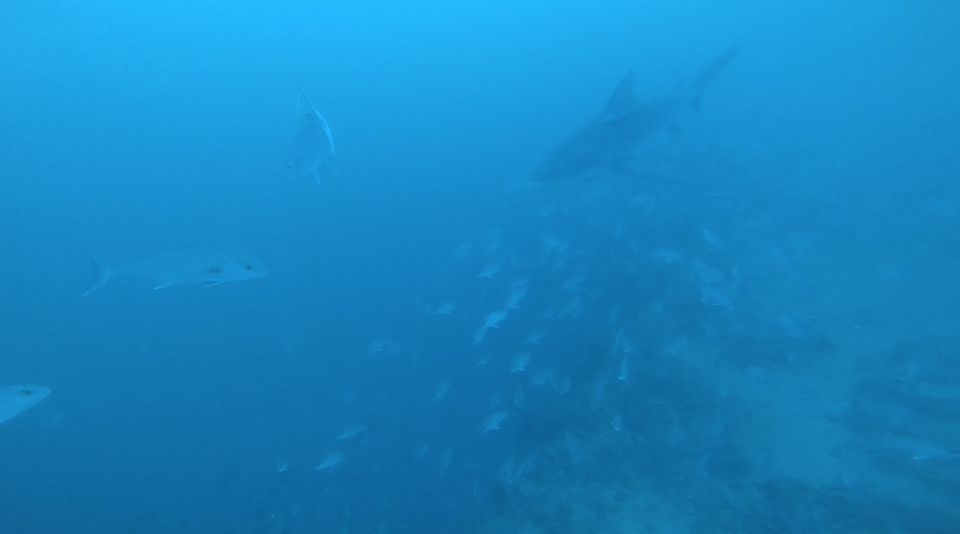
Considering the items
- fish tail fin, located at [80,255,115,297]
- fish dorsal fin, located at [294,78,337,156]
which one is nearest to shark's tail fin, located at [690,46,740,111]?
fish dorsal fin, located at [294,78,337,156]

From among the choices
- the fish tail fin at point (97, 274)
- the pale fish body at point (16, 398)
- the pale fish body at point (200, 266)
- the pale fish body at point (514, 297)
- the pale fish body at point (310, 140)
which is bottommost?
the pale fish body at point (514, 297)

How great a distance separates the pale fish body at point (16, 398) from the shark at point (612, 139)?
7001 millimetres

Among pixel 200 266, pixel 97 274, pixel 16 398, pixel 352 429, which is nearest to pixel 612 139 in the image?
pixel 200 266

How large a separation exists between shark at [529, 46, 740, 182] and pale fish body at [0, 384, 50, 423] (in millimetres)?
7001

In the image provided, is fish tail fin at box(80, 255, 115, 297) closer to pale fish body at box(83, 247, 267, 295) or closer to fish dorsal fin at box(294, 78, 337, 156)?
pale fish body at box(83, 247, 267, 295)

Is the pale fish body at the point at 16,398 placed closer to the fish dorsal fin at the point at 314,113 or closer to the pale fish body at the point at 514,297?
the fish dorsal fin at the point at 314,113

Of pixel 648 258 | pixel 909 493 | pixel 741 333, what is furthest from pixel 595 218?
pixel 909 493

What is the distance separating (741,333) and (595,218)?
5926 mm

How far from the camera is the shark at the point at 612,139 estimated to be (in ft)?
23.7

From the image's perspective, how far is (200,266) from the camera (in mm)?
3754

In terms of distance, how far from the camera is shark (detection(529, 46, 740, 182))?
7211 mm

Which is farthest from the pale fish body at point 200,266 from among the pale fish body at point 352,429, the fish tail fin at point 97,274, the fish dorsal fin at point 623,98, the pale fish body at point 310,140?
the fish dorsal fin at point 623,98

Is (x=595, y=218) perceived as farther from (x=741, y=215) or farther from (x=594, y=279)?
(x=741, y=215)

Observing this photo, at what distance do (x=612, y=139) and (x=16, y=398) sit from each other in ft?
27.4
